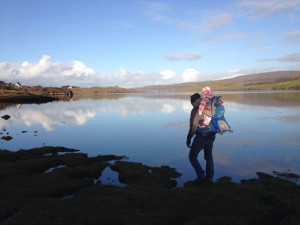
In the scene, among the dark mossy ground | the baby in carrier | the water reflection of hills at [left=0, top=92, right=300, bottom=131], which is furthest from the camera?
the water reflection of hills at [left=0, top=92, right=300, bottom=131]

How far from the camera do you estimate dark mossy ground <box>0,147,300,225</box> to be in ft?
24.5

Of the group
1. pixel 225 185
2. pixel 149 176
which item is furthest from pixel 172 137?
pixel 225 185

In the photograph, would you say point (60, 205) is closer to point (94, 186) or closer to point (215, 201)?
point (94, 186)

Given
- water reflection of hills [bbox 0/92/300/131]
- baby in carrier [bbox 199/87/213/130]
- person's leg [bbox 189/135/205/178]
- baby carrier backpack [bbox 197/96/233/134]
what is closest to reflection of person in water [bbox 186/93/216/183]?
person's leg [bbox 189/135/205/178]

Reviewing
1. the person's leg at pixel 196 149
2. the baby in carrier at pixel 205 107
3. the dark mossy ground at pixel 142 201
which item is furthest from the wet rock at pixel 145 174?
the baby in carrier at pixel 205 107

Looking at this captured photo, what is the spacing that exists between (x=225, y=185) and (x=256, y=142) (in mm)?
11381

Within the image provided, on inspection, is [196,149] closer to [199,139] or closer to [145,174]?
[199,139]

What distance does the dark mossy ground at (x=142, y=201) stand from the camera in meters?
7.47

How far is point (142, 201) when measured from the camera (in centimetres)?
888

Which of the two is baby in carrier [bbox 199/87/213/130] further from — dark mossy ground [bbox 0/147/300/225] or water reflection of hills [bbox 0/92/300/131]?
water reflection of hills [bbox 0/92/300/131]

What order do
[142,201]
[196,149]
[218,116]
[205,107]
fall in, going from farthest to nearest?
[196,149] < [205,107] < [218,116] < [142,201]

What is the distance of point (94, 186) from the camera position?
10680 millimetres

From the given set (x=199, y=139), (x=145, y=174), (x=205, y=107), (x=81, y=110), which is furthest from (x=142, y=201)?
(x=81, y=110)

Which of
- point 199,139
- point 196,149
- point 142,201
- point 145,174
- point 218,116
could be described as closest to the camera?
point 142,201
